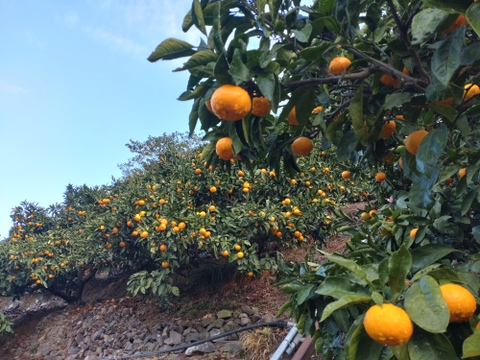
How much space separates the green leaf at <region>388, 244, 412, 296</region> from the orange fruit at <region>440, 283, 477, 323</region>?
81 mm

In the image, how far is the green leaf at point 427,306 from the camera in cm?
69

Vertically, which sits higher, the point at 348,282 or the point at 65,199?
the point at 65,199

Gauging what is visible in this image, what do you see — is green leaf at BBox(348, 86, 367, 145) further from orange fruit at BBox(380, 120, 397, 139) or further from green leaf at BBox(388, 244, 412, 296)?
green leaf at BBox(388, 244, 412, 296)

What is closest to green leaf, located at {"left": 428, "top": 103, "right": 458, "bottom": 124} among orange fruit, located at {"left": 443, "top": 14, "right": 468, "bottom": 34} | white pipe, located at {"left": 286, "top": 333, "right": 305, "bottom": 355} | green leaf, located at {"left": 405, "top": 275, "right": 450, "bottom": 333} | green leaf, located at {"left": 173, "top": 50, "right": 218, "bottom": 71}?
orange fruit, located at {"left": 443, "top": 14, "right": 468, "bottom": 34}

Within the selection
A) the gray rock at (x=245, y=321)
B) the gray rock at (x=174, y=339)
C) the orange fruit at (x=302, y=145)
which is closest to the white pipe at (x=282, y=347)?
the gray rock at (x=245, y=321)

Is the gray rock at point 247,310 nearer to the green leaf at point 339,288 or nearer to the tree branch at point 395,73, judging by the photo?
the green leaf at point 339,288

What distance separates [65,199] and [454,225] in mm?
7000

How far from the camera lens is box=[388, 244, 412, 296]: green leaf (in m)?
0.82

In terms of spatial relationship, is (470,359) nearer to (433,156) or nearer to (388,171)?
(433,156)

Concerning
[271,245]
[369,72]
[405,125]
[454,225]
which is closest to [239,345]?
[271,245]

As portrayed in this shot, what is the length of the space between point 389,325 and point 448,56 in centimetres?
64

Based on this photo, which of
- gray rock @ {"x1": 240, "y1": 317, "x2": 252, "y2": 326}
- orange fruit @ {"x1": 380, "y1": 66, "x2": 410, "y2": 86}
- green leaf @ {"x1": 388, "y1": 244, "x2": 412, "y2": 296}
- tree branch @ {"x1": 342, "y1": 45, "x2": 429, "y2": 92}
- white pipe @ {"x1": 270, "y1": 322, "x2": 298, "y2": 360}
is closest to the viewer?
green leaf @ {"x1": 388, "y1": 244, "x2": 412, "y2": 296}

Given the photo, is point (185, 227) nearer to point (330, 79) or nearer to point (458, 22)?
point (330, 79)

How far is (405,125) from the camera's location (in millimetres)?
1329
